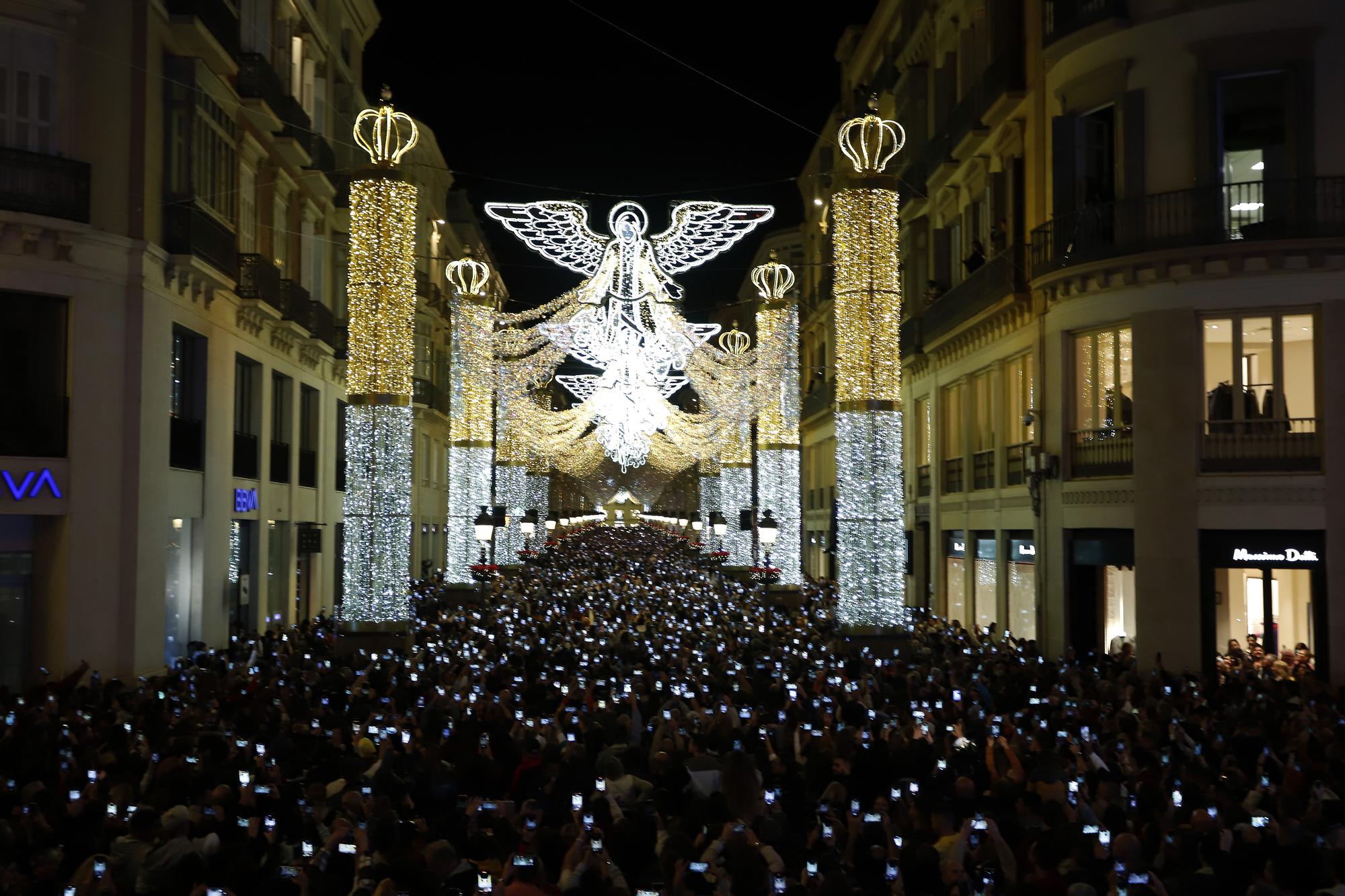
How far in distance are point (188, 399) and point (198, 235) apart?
3424 millimetres

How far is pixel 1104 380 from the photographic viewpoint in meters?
24.0

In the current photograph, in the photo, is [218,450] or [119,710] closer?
[119,710]

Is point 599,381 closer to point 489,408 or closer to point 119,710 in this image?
point 489,408

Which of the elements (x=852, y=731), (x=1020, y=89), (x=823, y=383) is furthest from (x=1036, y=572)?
(x=823, y=383)

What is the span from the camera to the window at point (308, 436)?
113 ft

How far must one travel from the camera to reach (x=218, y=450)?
87.7 feet

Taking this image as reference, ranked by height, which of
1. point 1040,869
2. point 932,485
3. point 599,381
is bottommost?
point 1040,869

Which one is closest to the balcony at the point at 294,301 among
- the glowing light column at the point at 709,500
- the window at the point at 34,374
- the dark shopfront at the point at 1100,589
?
the window at the point at 34,374

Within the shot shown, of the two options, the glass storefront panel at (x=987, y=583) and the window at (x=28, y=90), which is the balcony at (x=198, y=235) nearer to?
the window at (x=28, y=90)

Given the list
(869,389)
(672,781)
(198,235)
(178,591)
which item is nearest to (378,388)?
(198,235)

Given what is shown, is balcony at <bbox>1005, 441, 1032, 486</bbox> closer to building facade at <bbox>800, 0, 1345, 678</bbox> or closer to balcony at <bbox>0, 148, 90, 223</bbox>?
building facade at <bbox>800, 0, 1345, 678</bbox>

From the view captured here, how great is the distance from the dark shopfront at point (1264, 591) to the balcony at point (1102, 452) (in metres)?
1.79

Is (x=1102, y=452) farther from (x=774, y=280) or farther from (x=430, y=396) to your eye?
(x=430, y=396)

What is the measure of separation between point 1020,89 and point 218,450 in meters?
16.4
